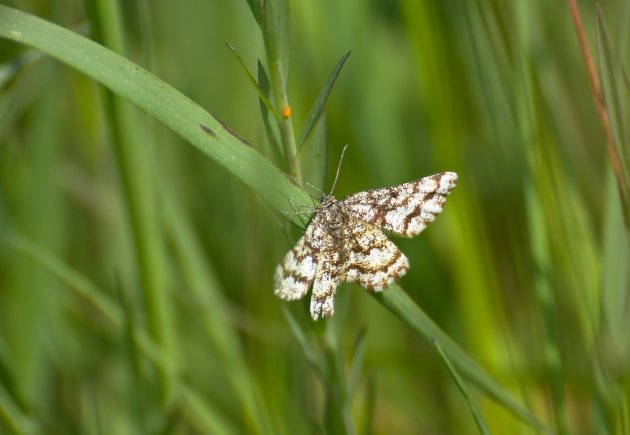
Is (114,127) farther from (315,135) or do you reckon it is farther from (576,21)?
(576,21)

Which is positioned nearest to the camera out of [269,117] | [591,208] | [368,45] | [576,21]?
[269,117]

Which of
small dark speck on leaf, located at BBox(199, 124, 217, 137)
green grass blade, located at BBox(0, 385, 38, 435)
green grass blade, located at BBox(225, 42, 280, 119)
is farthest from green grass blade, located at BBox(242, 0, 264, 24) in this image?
green grass blade, located at BBox(0, 385, 38, 435)

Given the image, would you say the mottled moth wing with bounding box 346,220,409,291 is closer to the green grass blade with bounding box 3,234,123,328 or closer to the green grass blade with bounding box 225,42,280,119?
the green grass blade with bounding box 225,42,280,119

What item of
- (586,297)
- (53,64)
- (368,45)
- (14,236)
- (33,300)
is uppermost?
(53,64)

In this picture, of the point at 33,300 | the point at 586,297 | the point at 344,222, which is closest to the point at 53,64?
the point at 33,300

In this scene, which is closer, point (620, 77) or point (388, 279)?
point (388, 279)

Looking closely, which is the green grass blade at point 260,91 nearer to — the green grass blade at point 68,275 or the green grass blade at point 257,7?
the green grass blade at point 257,7

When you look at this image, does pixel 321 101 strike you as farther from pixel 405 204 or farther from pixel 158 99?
pixel 405 204

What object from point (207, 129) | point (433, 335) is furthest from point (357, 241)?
point (207, 129)
